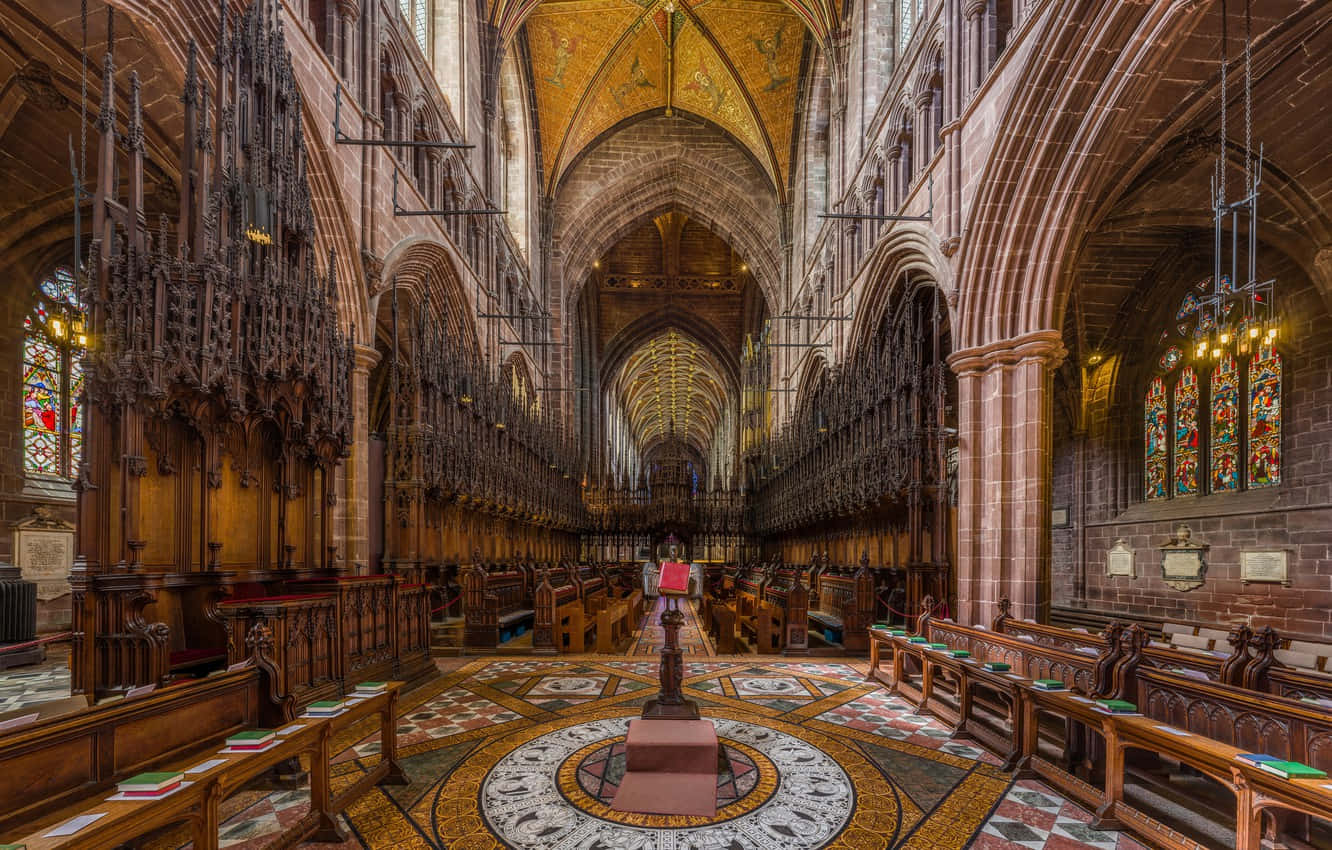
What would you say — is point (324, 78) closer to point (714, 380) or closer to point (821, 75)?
point (821, 75)

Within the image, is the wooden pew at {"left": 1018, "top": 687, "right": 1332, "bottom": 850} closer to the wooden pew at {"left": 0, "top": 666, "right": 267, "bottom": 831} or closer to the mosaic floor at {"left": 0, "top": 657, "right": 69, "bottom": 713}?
the wooden pew at {"left": 0, "top": 666, "right": 267, "bottom": 831}

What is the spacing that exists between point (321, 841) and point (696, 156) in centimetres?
2491

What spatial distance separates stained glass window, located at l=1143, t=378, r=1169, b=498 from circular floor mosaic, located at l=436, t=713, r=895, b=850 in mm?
11474

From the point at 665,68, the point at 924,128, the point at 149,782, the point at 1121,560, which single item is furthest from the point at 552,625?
the point at 665,68

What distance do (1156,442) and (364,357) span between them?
1469cm

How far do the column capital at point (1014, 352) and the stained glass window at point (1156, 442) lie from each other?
6421 mm

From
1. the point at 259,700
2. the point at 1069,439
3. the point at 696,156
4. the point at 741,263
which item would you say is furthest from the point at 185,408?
the point at 741,263

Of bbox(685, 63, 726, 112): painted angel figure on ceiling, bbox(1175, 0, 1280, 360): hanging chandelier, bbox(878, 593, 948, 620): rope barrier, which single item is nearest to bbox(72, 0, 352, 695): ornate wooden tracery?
bbox(878, 593, 948, 620): rope barrier

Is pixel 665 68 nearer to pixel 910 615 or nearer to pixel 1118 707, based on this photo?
pixel 910 615

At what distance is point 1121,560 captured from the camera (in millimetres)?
13633

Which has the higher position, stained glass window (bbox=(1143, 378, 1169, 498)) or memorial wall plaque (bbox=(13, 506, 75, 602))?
stained glass window (bbox=(1143, 378, 1169, 498))

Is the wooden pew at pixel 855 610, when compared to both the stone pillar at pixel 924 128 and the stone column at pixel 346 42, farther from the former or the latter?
the stone column at pixel 346 42

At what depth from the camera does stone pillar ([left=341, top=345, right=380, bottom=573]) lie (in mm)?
9422

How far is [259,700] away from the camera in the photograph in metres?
4.60
